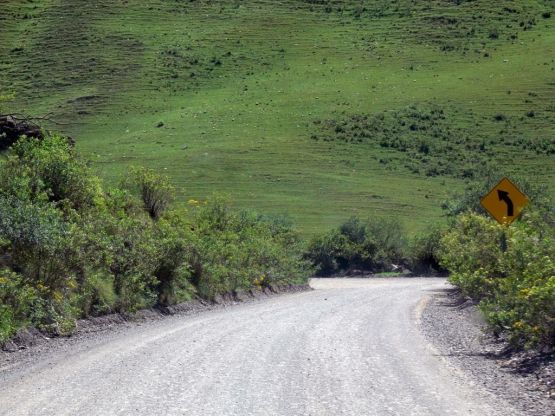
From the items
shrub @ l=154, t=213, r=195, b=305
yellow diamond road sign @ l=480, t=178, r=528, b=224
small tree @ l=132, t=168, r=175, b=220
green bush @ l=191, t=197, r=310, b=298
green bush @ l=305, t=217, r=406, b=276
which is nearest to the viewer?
yellow diamond road sign @ l=480, t=178, r=528, b=224

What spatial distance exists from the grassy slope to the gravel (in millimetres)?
41714

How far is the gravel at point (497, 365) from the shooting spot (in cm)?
1083

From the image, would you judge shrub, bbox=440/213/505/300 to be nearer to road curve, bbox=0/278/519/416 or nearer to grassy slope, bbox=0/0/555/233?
road curve, bbox=0/278/519/416

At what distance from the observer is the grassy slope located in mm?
68188

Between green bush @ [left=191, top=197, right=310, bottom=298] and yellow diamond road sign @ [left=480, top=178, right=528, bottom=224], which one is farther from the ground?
yellow diamond road sign @ [left=480, top=178, right=528, bottom=224]

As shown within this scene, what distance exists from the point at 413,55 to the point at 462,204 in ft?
176

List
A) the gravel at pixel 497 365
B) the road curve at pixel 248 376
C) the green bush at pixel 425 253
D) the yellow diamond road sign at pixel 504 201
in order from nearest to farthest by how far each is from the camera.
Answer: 1. the road curve at pixel 248 376
2. the gravel at pixel 497 365
3. the yellow diamond road sign at pixel 504 201
4. the green bush at pixel 425 253

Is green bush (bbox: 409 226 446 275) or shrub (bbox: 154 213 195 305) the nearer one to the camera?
shrub (bbox: 154 213 195 305)

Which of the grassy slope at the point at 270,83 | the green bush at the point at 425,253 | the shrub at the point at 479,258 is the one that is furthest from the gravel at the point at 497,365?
the grassy slope at the point at 270,83

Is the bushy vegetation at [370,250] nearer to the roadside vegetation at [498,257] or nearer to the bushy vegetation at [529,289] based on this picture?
the roadside vegetation at [498,257]

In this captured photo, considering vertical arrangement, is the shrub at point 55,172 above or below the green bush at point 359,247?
above

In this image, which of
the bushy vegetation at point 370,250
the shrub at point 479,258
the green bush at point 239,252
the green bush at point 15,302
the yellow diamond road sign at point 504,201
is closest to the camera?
the green bush at point 15,302

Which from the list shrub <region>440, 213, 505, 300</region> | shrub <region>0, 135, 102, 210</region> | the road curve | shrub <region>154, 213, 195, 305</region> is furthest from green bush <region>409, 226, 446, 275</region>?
the road curve

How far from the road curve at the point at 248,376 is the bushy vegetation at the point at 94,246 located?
153 centimetres
